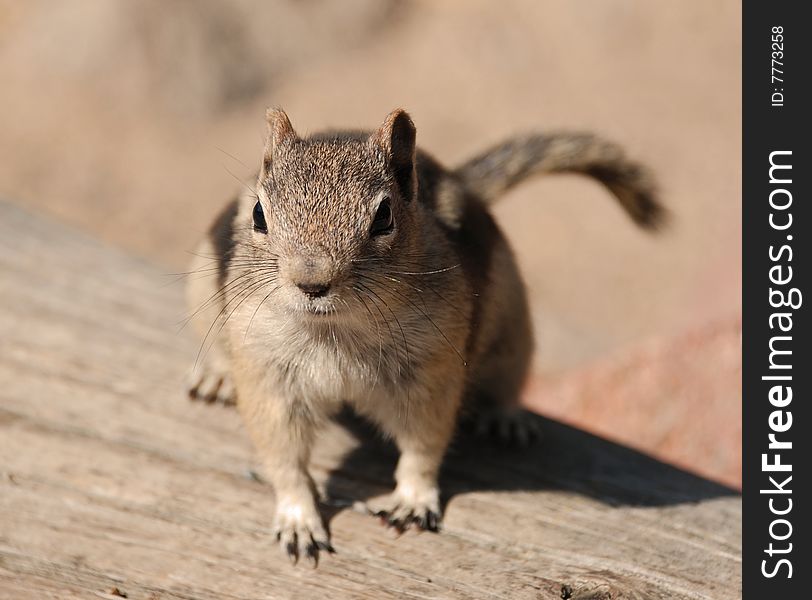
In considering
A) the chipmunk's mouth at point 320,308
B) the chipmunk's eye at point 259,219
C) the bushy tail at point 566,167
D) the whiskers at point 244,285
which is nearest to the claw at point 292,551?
the whiskers at point 244,285

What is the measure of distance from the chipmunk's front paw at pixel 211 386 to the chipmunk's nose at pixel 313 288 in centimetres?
143

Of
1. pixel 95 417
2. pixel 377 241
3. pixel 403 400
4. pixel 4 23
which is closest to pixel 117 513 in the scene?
pixel 95 417

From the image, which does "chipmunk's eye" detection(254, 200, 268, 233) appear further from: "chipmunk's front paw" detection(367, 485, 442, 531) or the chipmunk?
"chipmunk's front paw" detection(367, 485, 442, 531)

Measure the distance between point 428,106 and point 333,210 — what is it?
11.6 metres

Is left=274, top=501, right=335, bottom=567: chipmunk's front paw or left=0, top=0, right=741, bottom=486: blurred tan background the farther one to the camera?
left=0, top=0, right=741, bottom=486: blurred tan background

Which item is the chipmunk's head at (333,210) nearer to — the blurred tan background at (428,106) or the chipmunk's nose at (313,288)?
the chipmunk's nose at (313,288)

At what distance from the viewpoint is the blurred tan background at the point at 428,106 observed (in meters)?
11.3

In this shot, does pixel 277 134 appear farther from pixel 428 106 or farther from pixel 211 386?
pixel 428 106

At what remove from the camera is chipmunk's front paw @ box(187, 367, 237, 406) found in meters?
4.29

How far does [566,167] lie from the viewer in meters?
4.86

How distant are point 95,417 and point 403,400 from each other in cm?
134

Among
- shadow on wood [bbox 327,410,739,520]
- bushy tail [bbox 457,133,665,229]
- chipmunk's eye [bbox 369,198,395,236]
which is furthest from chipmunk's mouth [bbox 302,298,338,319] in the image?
bushy tail [bbox 457,133,665,229]

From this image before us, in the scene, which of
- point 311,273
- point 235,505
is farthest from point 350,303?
point 235,505
